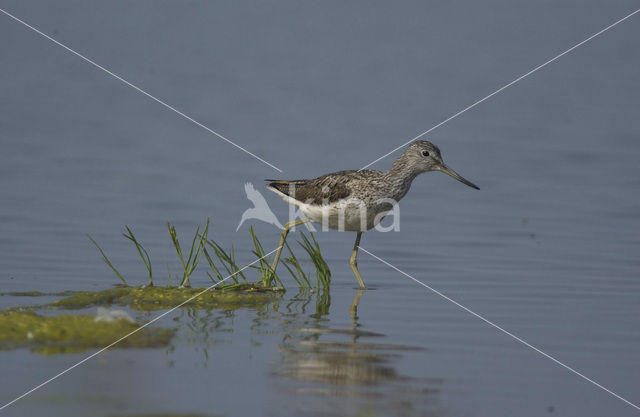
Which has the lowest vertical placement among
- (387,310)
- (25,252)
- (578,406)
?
(578,406)

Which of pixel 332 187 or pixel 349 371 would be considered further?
pixel 332 187

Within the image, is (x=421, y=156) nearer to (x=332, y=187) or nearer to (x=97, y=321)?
(x=332, y=187)

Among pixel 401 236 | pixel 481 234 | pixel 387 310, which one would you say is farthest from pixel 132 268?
pixel 481 234

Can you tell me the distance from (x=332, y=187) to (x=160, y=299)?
10.1 ft

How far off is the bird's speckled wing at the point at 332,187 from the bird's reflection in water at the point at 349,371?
9.02 ft

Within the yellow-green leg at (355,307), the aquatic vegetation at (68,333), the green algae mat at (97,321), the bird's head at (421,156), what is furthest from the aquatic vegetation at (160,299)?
the bird's head at (421,156)

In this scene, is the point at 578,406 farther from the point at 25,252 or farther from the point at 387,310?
the point at 25,252

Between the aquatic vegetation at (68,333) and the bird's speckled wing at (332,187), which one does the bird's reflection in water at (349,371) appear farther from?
the bird's speckled wing at (332,187)

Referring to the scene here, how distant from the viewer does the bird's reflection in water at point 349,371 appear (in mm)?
6535

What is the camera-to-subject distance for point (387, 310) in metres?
10.0

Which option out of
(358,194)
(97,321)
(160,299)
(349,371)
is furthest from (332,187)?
(349,371)

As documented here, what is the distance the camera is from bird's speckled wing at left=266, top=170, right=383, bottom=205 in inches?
460

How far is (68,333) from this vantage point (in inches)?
311

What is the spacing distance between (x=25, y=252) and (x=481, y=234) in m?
7.64
